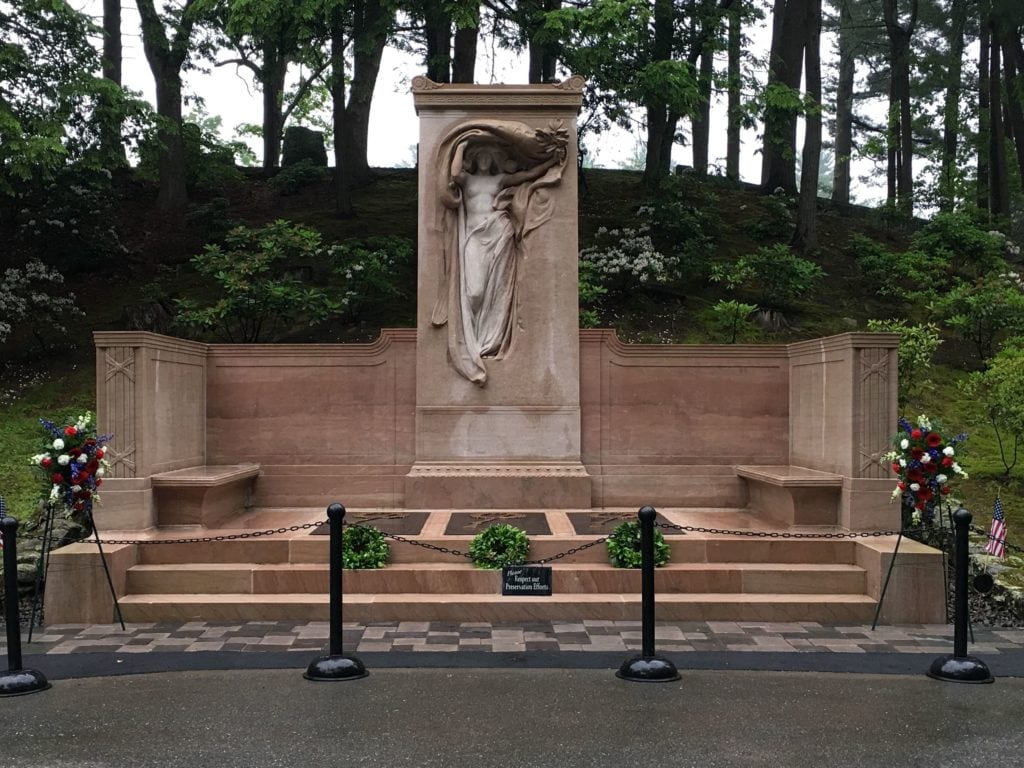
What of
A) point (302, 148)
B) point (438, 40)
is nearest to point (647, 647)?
point (438, 40)

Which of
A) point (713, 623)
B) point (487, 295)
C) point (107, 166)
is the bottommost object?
point (713, 623)

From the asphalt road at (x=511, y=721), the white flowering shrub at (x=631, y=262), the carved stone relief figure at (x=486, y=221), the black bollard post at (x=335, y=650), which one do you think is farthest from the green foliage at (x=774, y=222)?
the black bollard post at (x=335, y=650)

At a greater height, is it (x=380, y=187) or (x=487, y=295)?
(x=380, y=187)

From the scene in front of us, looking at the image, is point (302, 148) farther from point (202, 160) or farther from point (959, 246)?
point (959, 246)

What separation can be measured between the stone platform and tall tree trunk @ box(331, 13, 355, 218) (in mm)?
13262

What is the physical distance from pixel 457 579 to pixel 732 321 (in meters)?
11.0

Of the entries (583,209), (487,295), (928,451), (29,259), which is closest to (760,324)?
(583,209)

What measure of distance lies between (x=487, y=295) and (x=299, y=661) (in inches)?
245

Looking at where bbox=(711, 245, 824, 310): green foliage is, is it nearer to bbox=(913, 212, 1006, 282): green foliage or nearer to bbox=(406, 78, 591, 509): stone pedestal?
bbox=(913, 212, 1006, 282): green foliage

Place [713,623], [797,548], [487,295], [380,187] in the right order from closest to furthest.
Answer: [713,623], [797,548], [487,295], [380,187]

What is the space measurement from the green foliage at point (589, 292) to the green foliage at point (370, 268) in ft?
12.5

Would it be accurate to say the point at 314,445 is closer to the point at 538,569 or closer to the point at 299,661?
the point at 538,569

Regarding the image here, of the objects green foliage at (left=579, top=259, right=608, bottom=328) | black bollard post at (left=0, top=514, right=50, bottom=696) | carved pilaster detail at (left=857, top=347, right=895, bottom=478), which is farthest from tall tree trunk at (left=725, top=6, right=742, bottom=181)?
black bollard post at (left=0, top=514, right=50, bottom=696)

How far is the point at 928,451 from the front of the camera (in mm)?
9297
